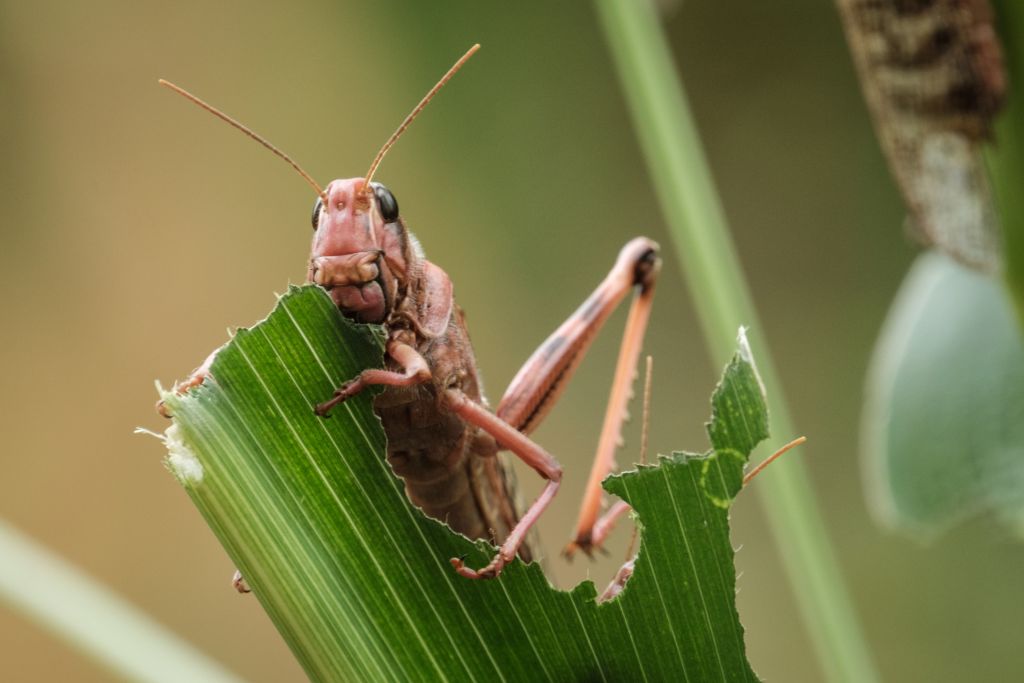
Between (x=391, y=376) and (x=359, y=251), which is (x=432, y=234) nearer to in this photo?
(x=359, y=251)

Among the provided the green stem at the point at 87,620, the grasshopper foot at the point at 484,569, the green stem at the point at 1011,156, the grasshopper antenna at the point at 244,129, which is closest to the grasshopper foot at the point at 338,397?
the grasshopper foot at the point at 484,569

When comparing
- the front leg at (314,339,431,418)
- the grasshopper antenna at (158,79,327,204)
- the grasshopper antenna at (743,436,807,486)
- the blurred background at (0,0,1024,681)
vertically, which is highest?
the blurred background at (0,0,1024,681)

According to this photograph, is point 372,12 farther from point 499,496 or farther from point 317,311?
point 317,311

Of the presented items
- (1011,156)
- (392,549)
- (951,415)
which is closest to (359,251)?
(392,549)

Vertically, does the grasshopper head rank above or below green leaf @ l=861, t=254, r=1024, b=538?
above

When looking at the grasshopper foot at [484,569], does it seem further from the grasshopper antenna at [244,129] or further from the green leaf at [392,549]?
the grasshopper antenna at [244,129]

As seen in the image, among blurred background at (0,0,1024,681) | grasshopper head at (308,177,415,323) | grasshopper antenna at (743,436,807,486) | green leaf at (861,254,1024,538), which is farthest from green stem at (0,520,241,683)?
blurred background at (0,0,1024,681)

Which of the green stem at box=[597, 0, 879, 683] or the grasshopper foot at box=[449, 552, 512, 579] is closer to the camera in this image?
the grasshopper foot at box=[449, 552, 512, 579]

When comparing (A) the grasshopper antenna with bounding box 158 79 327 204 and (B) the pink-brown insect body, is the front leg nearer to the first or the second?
(B) the pink-brown insect body
